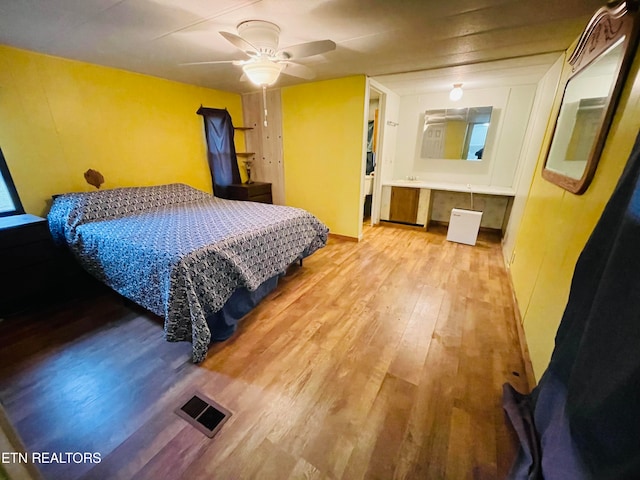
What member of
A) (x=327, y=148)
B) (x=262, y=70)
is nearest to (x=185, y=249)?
(x=262, y=70)

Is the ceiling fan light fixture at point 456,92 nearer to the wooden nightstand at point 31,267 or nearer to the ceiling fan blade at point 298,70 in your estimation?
the ceiling fan blade at point 298,70

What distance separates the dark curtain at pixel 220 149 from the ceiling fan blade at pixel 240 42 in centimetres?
212

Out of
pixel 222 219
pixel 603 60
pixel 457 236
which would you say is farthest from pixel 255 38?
pixel 457 236

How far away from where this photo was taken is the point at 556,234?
1531 millimetres

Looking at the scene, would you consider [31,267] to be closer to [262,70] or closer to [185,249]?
[185,249]

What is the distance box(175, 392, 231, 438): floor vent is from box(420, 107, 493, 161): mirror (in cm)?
450

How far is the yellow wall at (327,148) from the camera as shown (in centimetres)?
330

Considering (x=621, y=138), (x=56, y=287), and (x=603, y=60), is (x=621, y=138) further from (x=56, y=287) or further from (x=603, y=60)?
(x=56, y=287)

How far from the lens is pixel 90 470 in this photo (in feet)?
3.52

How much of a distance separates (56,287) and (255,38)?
276cm

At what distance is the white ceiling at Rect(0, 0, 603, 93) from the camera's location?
60.9 inches

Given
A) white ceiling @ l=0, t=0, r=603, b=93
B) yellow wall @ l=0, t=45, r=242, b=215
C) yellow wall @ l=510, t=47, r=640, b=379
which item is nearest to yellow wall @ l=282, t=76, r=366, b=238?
white ceiling @ l=0, t=0, r=603, b=93

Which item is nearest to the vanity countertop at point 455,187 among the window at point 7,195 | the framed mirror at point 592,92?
the framed mirror at point 592,92

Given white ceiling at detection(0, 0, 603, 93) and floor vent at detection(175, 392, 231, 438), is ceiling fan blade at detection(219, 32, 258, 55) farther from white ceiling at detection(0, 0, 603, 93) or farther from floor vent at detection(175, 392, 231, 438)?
floor vent at detection(175, 392, 231, 438)
